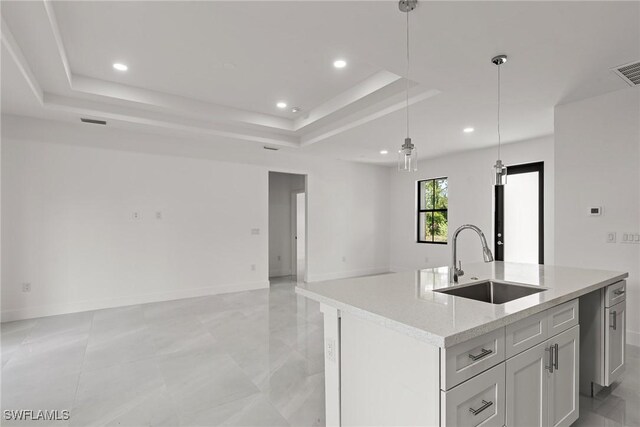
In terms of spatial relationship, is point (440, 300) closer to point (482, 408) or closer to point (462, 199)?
point (482, 408)

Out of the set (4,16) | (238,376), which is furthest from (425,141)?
(4,16)

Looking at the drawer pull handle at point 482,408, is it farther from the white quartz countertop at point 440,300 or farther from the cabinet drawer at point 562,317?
the cabinet drawer at point 562,317

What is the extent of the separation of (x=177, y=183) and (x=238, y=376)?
11.3 feet

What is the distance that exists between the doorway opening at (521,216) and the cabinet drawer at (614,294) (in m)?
2.88

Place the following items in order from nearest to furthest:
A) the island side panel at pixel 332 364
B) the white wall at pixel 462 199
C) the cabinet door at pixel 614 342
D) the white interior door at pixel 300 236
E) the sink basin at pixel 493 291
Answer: the island side panel at pixel 332 364
the sink basin at pixel 493 291
the cabinet door at pixel 614 342
the white wall at pixel 462 199
the white interior door at pixel 300 236

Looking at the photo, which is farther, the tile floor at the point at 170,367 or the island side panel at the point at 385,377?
the tile floor at the point at 170,367

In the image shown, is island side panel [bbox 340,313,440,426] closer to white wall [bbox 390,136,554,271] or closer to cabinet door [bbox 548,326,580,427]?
cabinet door [bbox 548,326,580,427]

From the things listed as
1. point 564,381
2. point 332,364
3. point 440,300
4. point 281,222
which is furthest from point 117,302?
point 564,381

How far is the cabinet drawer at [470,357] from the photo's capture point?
47.1 inches

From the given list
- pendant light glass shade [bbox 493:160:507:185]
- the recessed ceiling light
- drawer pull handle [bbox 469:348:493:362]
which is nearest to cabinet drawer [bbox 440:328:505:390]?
drawer pull handle [bbox 469:348:493:362]

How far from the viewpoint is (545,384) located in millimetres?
1672

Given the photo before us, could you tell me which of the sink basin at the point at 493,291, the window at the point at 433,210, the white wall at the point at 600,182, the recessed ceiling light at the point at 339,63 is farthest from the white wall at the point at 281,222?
the sink basin at the point at 493,291

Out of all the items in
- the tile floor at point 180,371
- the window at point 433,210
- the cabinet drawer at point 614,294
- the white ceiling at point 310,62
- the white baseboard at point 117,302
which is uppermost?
the white ceiling at point 310,62

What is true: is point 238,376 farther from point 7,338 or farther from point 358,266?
point 358,266
